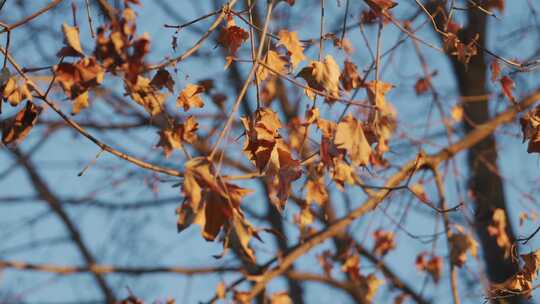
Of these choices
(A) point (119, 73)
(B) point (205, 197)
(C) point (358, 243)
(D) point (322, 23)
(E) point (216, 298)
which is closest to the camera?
(B) point (205, 197)

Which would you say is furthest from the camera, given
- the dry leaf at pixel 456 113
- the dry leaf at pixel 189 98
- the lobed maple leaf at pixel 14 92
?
the dry leaf at pixel 456 113

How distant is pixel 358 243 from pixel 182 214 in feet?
8.51

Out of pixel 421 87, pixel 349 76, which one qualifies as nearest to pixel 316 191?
pixel 349 76

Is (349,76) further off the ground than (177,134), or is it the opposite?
(349,76)

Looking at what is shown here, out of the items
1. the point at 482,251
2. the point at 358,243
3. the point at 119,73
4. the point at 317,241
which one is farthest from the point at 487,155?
the point at 119,73

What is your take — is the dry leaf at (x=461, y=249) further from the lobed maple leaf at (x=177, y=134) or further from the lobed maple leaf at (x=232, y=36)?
the lobed maple leaf at (x=232, y=36)

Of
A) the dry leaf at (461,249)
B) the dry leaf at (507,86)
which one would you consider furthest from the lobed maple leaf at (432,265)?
the dry leaf at (507,86)

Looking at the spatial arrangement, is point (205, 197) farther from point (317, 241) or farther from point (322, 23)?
point (317, 241)

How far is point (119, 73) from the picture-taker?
6.26 ft

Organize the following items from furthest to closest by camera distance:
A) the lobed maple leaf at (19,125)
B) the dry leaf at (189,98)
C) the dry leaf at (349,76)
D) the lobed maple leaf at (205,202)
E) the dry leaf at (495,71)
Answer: the dry leaf at (349,76) < the dry leaf at (495,71) < the dry leaf at (189,98) < the lobed maple leaf at (19,125) < the lobed maple leaf at (205,202)

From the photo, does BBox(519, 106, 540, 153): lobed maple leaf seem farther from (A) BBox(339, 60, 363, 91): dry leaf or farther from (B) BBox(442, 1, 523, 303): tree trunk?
(B) BBox(442, 1, 523, 303): tree trunk

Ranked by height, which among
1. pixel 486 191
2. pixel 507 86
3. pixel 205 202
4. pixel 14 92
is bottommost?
pixel 205 202

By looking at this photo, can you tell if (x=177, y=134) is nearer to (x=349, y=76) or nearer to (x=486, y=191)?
(x=349, y=76)

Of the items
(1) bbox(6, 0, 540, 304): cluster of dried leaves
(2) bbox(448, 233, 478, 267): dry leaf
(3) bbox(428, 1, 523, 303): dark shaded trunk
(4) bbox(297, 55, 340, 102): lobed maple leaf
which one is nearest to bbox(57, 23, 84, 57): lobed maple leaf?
(1) bbox(6, 0, 540, 304): cluster of dried leaves
